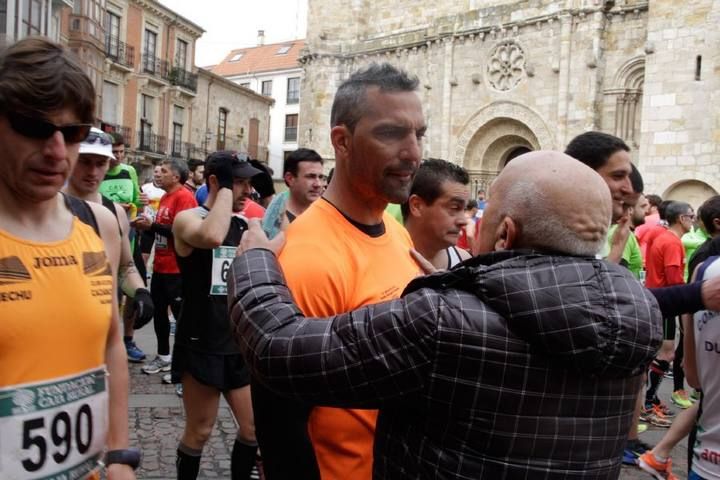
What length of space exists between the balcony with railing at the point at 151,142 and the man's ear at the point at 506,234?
3239cm

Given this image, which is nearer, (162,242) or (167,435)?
(167,435)

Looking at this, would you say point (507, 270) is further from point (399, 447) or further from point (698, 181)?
point (698, 181)

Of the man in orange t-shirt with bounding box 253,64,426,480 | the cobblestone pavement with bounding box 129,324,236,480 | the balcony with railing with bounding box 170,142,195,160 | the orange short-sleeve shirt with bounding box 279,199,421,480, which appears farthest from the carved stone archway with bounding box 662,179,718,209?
the balcony with railing with bounding box 170,142,195,160

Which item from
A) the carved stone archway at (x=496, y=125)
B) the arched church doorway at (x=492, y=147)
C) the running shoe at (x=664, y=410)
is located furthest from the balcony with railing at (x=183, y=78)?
the running shoe at (x=664, y=410)

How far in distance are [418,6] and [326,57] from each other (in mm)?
3976

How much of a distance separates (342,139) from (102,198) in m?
3.00

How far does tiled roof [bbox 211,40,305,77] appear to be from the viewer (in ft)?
159

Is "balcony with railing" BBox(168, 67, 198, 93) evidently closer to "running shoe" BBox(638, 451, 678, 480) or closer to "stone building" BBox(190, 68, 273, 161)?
"stone building" BBox(190, 68, 273, 161)

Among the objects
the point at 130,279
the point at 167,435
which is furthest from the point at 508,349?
the point at 167,435

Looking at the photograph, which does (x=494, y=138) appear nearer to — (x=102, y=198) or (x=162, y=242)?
(x=162, y=242)

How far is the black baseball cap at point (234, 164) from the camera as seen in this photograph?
14.0 ft

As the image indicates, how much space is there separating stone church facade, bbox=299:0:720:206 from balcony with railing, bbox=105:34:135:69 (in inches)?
388

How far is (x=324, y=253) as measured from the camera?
1.98 metres

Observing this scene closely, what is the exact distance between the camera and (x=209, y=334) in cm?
398
